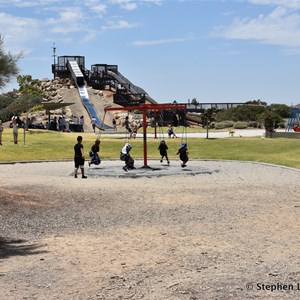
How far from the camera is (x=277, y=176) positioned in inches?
835

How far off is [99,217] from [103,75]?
65789mm

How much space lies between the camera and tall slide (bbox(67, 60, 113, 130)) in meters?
61.0

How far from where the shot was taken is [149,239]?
1059 cm

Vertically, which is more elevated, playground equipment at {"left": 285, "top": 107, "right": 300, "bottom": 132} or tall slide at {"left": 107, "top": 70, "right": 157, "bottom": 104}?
tall slide at {"left": 107, "top": 70, "right": 157, "bottom": 104}

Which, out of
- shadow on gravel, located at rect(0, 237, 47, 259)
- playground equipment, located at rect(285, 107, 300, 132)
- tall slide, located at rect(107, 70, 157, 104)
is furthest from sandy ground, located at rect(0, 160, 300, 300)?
tall slide, located at rect(107, 70, 157, 104)

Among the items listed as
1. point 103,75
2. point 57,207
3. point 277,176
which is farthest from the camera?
point 103,75

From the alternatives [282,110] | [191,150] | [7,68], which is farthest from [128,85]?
[7,68]

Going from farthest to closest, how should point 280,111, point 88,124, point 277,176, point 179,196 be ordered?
point 280,111 → point 88,124 → point 277,176 → point 179,196

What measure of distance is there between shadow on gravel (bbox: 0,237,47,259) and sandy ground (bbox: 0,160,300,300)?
0.06 ft

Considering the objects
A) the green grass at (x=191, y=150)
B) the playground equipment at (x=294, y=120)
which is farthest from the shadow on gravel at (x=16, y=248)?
the playground equipment at (x=294, y=120)

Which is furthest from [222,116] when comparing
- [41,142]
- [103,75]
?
[41,142]

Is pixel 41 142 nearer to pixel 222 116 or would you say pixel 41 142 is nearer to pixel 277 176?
pixel 277 176

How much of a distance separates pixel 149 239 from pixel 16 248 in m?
2.30

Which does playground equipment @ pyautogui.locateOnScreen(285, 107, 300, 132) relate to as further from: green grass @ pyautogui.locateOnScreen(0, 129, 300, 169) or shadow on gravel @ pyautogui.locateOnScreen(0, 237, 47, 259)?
shadow on gravel @ pyautogui.locateOnScreen(0, 237, 47, 259)
